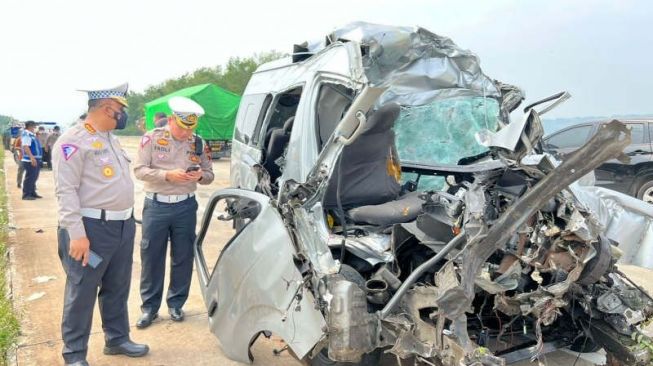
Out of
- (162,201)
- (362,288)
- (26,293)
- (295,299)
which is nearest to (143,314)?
(162,201)

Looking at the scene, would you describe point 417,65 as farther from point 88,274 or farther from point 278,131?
point 88,274

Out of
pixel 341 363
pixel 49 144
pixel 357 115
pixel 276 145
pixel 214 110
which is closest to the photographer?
pixel 357 115

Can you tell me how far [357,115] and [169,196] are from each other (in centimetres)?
196

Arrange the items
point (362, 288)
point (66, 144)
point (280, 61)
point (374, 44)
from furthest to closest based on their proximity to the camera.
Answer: point (280, 61), point (374, 44), point (66, 144), point (362, 288)

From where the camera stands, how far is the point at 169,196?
4027 mm

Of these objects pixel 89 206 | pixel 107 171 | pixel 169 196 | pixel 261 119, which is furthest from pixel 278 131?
pixel 89 206

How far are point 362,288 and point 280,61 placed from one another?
370cm

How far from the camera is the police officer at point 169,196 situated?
3.98 m

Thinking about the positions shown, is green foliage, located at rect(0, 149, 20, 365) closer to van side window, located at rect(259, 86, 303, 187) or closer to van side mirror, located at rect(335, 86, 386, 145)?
van side window, located at rect(259, 86, 303, 187)

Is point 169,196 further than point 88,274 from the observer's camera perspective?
Yes

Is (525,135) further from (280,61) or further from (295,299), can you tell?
(280,61)

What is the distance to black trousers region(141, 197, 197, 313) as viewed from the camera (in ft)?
13.2

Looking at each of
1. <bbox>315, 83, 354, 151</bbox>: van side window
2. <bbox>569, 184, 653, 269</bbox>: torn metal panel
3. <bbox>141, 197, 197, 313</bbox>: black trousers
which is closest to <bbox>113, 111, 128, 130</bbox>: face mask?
<bbox>141, 197, 197, 313</bbox>: black trousers

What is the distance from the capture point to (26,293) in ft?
15.4
